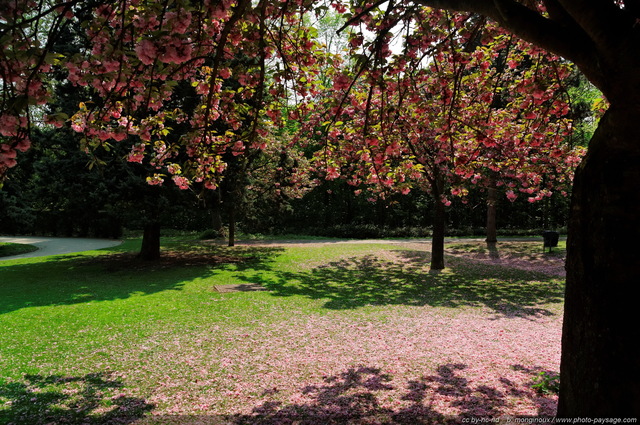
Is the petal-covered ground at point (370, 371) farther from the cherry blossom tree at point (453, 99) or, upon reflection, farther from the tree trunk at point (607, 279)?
Answer: the cherry blossom tree at point (453, 99)

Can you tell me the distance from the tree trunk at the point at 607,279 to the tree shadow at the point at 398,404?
4.51 ft

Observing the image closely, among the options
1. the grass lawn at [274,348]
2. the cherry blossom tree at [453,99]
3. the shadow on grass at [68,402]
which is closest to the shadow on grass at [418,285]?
the grass lawn at [274,348]

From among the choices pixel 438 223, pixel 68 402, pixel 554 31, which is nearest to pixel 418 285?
pixel 438 223

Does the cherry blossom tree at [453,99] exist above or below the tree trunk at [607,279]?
above

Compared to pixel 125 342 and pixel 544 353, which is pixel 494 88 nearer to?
pixel 544 353

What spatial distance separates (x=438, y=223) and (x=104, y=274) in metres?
11.4

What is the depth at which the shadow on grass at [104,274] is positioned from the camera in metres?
9.45

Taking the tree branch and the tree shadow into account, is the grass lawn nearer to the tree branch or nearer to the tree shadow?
the tree shadow

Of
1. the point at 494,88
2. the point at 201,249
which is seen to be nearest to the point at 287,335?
the point at 494,88

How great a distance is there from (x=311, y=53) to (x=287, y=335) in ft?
14.9

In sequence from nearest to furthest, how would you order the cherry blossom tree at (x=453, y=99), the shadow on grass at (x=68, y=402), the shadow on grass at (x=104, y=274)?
the shadow on grass at (x=68, y=402), the cherry blossom tree at (x=453, y=99), the shadow on grass at (x=104, y=274)

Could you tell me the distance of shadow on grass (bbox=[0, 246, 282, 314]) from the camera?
9.45 m

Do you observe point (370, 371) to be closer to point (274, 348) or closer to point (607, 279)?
point (274, 348)

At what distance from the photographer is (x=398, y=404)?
156 inches
